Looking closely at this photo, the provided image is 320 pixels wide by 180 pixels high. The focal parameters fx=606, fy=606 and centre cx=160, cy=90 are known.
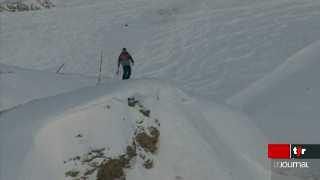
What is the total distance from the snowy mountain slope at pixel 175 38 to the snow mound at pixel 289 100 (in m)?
0.91

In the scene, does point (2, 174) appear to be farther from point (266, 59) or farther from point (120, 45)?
point (120, 45)

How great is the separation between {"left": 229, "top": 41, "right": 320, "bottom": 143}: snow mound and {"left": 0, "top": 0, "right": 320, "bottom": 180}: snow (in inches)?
2.0

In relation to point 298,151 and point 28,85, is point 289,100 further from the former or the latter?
point 28,85

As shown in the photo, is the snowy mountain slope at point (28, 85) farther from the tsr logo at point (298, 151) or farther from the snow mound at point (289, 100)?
the tsr logo at point (298, 151)

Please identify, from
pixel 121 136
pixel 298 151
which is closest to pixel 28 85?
pixel 121 136

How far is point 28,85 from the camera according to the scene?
15656 millimetres

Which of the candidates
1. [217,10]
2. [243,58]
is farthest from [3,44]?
[243,58]

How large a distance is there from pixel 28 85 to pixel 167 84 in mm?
5778

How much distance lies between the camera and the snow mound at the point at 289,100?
15148 millimetres

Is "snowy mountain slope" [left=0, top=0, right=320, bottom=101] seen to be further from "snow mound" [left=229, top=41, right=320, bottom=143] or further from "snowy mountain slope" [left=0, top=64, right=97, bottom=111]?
"snowy mountain slope" [left=0, top=64, right=97, bottom=111]

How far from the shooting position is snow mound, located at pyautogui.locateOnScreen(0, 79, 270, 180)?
9.42 m

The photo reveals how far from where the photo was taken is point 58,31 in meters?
30.3

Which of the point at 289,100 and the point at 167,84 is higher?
the point at 289,100

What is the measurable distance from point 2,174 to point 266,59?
50.2ft
